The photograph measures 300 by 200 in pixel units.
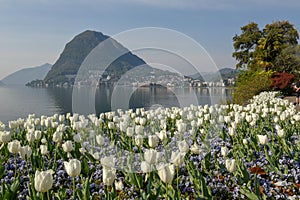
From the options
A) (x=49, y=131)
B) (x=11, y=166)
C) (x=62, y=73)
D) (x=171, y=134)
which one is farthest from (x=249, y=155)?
(x=62, y=73)

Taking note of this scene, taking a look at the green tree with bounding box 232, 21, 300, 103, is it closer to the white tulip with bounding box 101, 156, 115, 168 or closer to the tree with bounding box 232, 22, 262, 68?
the tree with bounding box 232, 22, 262, 68

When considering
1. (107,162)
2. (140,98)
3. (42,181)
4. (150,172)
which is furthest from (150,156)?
(140,98)

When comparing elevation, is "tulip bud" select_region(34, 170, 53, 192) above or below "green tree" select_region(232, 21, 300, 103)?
below

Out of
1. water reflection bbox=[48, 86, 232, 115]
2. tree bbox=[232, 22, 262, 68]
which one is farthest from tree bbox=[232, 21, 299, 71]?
water reflection bbox=[48, 86, 232, 115]

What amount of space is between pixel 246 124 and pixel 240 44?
3266cm

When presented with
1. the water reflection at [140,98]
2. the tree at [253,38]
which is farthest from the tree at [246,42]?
the water reflection at [140,98]

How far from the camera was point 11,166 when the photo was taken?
13.3ft

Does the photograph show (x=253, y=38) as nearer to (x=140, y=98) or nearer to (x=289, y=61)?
(x=289, y=61)

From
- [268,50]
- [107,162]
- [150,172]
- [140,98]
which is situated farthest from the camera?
[268,50]

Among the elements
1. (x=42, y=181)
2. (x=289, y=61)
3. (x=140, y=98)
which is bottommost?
(x=42, y=181)

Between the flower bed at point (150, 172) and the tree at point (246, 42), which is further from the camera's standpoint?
the tree at point (246, 42)

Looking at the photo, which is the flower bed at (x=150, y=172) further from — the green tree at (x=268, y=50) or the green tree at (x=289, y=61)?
the green tree at (x=289, y=61)

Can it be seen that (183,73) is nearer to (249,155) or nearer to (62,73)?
(249,155)

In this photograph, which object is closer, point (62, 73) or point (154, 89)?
point (154, 89)
